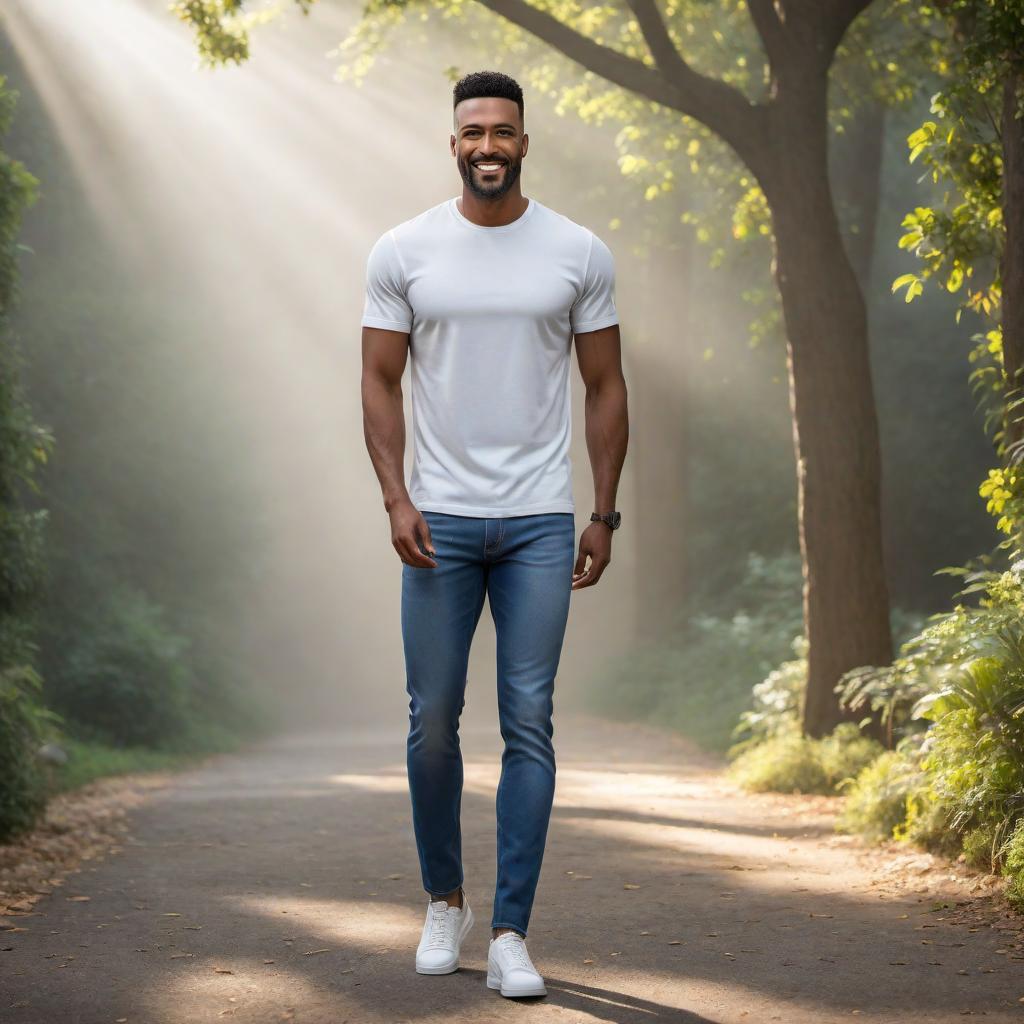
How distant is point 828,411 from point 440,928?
6.89 meters

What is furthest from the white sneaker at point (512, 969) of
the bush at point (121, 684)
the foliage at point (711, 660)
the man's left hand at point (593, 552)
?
the bush at point (121, 684)

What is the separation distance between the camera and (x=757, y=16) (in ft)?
36.3

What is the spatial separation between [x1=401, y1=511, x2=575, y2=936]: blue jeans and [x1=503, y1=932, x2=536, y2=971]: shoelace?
0.03 m

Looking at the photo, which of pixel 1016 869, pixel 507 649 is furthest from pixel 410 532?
pixel 1016 869

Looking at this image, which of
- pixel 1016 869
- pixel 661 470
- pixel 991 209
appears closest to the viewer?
pixel 1016 869

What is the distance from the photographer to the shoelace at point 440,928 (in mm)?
4719

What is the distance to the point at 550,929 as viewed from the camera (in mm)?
5516

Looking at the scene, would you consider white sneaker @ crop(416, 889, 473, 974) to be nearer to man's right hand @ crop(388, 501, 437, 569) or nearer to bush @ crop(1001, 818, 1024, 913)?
man's right hand @ crop(388, 501, 437, 569)

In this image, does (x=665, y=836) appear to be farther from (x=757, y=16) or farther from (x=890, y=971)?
(x=757, y=16)

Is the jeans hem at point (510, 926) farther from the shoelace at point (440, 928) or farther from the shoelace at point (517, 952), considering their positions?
the shoelace at point (440, 928)

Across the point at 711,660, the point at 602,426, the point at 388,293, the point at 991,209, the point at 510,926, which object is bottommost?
the point at 510,926

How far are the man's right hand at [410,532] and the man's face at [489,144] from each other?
3.16ft

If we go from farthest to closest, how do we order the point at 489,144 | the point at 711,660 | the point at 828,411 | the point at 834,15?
1. the point at 711,660
2. the point at 834,15
3. the point at 828,411
4. the point at 489,144

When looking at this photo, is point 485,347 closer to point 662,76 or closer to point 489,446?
point 489,446
